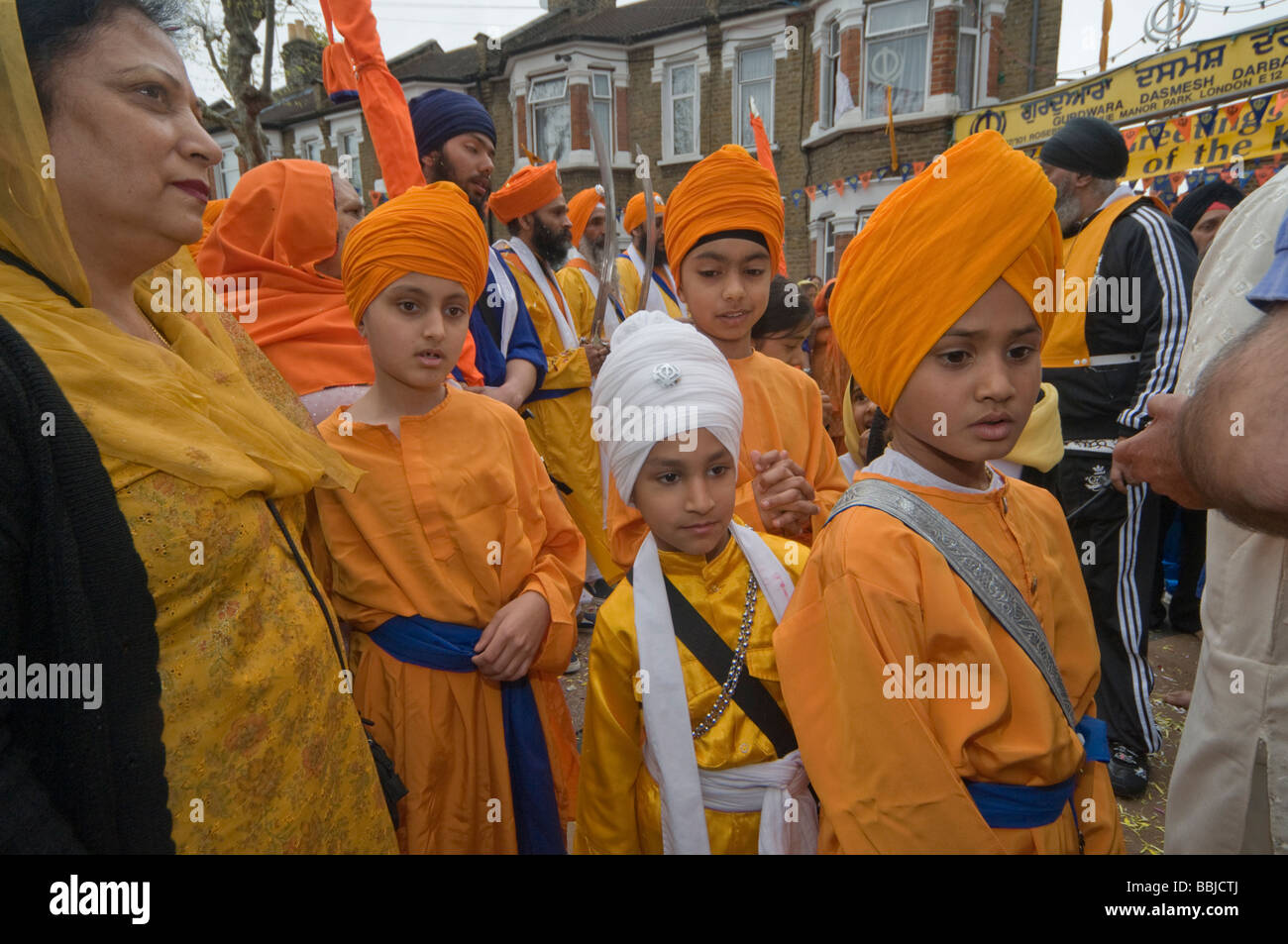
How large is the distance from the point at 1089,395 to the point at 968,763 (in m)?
2.50

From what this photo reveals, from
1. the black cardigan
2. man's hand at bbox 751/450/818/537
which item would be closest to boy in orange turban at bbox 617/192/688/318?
man's hand at bbox 751/450/818/537

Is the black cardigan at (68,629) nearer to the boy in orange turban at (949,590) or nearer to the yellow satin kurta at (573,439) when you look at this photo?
the boy in orange turban at (949,590)

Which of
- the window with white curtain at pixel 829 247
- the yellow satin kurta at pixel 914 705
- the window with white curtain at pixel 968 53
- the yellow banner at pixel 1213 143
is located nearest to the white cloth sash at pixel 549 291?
the yellow satin kurta at pixel 914 705

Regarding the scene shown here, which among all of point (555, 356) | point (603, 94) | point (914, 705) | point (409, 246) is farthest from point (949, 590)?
point (603, 94)

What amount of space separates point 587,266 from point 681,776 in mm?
5806

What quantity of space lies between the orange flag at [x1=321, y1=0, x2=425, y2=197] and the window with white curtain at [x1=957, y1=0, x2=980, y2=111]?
47.5 ft

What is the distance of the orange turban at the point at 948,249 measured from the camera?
4.58ft

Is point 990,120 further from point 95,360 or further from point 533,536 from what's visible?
point 95,360

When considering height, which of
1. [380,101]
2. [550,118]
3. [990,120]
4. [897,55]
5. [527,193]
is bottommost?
[380,101]

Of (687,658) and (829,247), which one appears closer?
(687,658)

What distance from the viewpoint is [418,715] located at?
1920mm

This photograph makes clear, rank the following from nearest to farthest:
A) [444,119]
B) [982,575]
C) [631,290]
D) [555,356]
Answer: [982,575] < [444,119] < [555,356] < [631,290]

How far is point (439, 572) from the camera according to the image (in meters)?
1.93

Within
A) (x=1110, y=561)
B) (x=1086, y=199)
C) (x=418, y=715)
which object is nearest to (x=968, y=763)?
(x=418, y=715)
